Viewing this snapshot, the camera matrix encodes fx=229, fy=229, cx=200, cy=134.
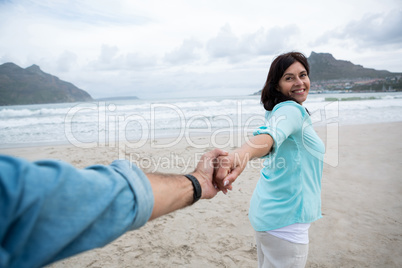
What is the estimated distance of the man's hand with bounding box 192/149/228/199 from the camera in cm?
138

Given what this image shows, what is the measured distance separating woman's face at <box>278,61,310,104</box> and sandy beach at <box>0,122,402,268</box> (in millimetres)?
2301

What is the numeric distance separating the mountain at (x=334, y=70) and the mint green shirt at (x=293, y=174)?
59.3 metres

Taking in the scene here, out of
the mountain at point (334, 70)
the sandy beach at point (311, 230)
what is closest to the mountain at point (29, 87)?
the sandy beach at point (311, 230)

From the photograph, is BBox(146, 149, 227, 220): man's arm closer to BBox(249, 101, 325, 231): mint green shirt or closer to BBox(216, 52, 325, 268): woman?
BBox(216, 52, 325, 268): woman

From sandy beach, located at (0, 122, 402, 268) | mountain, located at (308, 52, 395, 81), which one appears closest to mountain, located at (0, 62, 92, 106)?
sandy beach, located at (0, 122, 402, 268)

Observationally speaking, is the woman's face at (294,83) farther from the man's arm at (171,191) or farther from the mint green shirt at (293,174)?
the man's arm at (171,191)

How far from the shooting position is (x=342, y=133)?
33.7 feet

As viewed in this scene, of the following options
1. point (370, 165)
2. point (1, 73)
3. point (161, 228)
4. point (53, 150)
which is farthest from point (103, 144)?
point (1, 73)

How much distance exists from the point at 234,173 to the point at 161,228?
9.26 ft

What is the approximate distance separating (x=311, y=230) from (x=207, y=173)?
3087mm

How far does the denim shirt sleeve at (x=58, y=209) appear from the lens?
532 mm

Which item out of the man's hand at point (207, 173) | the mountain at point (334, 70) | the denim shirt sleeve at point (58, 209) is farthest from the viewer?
the mountain at point (334, 70)

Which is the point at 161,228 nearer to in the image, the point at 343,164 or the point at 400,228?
the point at 400,228

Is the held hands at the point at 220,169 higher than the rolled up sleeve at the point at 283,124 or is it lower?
lower
